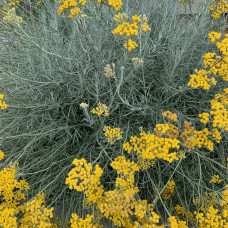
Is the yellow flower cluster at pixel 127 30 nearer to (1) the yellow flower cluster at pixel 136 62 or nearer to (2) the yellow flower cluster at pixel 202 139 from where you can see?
(1) the yellow flower cluster at pixel 136 62

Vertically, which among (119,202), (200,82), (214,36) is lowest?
(119,202)

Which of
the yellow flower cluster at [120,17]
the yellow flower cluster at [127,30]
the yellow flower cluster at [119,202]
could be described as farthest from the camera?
the yellow flower cluster at [120,17]

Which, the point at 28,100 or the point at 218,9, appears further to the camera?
the point at 28,100

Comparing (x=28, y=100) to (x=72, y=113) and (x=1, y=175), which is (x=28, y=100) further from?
(x=1, y=175)

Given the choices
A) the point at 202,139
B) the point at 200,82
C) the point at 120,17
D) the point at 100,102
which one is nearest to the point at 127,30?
the point at 120,17

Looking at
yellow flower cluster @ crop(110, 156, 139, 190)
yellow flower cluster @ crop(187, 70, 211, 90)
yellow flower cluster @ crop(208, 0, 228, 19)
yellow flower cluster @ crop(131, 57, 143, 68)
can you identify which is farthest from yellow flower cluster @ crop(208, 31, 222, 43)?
yellow flower cluster @ crop(110, 156, 139, 190)

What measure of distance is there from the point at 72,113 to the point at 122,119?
50 cm

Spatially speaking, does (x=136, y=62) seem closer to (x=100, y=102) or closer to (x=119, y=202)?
(x=100, y=102)

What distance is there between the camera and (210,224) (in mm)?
1084

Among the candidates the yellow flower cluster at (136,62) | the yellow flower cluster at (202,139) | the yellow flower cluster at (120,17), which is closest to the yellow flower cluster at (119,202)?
the yellow flower cluster at (202,139)

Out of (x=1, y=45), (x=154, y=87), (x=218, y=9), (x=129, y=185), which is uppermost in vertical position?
(x=218, y=9)

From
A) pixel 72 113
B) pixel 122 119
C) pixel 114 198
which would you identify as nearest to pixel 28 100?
pixel 72 113

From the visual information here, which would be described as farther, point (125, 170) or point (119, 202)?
point (125, 170)

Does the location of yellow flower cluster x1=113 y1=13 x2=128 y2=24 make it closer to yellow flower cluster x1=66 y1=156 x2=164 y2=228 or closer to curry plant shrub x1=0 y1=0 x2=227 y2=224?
curry plant shrub x1=0 y1=0 x2=227 y2=224
